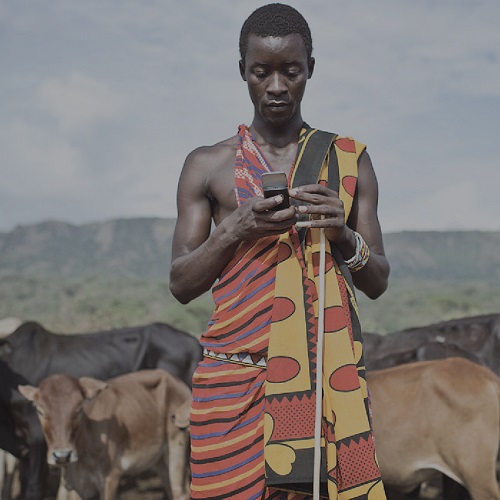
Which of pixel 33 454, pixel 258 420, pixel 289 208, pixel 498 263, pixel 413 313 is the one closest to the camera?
pixel 289 208

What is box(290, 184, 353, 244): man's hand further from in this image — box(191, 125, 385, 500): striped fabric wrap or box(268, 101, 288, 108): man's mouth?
box(268, 101, 288, 108): man's mouth

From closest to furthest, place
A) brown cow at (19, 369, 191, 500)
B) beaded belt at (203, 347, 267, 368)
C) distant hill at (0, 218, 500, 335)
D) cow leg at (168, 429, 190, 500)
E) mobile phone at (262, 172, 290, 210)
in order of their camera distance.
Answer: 1. mobile phone at (262, 172, 290, 210)
2. beaded belt at (203, 347, 267, 368)
3. brown cow at (19, 369, 191, 500)
4. cow leg at (168, 429, 190, 500)
5. distant hill at (0, 218, 500, 335)

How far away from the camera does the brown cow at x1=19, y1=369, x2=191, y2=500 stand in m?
6.42

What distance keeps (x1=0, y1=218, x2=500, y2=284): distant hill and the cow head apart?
48042mm

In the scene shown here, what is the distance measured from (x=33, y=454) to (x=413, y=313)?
2249 centimetres

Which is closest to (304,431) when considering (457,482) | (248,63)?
(248,63)

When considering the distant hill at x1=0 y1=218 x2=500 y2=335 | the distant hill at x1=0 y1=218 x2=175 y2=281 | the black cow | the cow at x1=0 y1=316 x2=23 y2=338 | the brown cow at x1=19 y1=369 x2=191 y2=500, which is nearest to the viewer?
the brown cow at x1=19 y1=369 x2=191 y2=500

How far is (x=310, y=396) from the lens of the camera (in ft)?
6.64

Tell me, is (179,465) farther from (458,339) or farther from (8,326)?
(458,339)

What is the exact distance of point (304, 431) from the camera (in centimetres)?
201

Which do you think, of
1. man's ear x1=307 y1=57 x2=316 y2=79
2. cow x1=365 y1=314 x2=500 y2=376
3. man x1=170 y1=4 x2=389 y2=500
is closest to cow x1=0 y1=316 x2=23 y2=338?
cow x1=365 y1=314 x2=500 y2=376

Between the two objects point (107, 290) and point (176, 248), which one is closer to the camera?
point (176, 248)

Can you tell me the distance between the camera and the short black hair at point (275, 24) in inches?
87.9

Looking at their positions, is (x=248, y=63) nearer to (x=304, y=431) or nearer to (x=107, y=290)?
(x=304, y=431)
